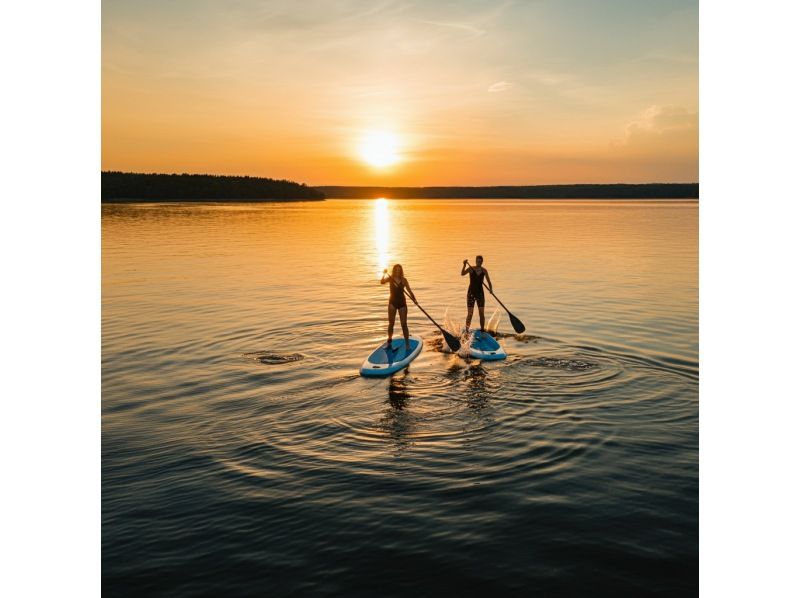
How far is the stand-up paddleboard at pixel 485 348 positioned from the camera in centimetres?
1617

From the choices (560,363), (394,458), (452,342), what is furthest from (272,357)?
(560,363)

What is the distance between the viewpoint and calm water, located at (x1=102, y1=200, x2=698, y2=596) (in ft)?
23.9

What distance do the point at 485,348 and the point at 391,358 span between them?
2755mm

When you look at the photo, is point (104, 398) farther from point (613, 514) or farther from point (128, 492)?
point (613, 514)

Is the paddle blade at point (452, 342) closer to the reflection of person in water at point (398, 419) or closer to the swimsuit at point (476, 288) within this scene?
the swimsuit at point (476, 288)

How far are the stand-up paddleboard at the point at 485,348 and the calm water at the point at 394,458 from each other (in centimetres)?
35

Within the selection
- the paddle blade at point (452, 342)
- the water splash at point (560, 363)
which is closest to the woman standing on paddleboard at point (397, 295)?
the paddle blade at point (452, 342)

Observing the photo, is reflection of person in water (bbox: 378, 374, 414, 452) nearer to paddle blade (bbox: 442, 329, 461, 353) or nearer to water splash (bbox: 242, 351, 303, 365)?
paddle blade (bbox: 442, 329, 461, 353)

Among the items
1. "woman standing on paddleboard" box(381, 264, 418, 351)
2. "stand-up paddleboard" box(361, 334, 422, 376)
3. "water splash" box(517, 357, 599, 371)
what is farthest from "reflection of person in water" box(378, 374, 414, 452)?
"water splash" box(517, 357, 599, 371)

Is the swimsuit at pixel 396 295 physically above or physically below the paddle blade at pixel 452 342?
above

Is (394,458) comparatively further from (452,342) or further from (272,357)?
(272,357)

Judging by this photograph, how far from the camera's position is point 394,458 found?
1008cm

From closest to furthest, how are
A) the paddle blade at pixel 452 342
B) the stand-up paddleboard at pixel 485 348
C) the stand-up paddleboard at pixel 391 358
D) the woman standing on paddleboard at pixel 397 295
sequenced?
the stand-up paddleboard at pixel 391 358 → the stand-up paddleboard at pixel 485 348 → the woman standing on paddleboard at pixel 397 295 → the paddle blade at pixel 452 342
